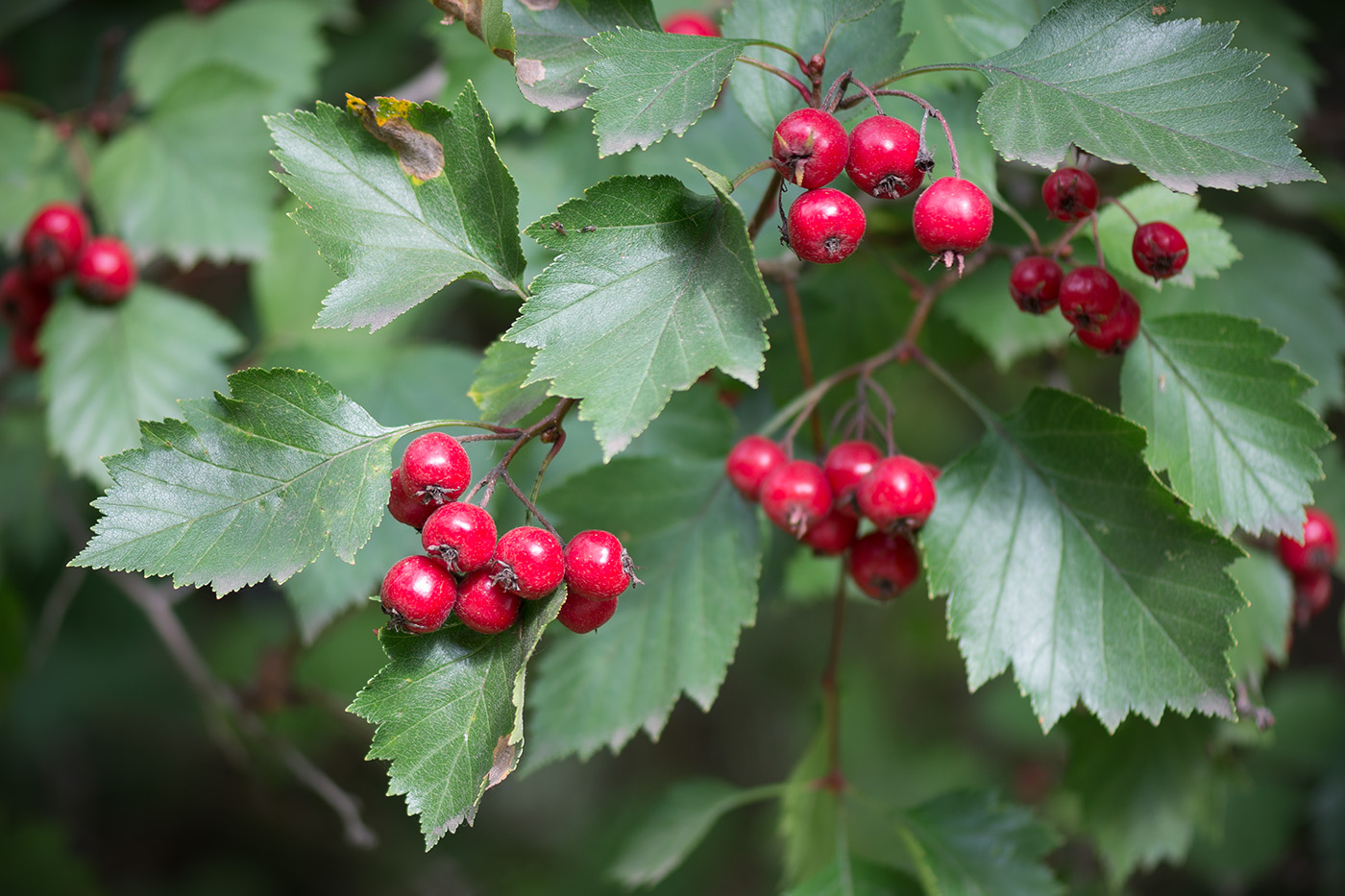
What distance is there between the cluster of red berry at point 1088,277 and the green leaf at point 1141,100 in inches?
6.9

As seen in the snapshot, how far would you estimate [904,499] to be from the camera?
1124 millimetres

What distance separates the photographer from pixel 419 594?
88cm

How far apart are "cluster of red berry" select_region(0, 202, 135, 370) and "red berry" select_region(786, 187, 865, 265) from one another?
1.63m

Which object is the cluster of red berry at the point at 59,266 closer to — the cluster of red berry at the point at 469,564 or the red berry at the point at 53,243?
the red berry at the point at 53,243

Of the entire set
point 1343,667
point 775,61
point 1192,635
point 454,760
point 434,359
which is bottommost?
point 1343,667

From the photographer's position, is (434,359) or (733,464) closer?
(733,464)

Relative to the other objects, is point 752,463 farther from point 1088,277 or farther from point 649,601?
point 1088,277

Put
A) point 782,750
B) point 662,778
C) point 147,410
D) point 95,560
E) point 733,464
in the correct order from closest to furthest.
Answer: point 95,560 < point 733,464 < point 147,410 < point 662,778 < point 782,750

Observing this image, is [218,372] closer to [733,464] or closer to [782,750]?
[733,464]

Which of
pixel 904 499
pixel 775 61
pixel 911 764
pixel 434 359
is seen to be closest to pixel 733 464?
pixel 904 499

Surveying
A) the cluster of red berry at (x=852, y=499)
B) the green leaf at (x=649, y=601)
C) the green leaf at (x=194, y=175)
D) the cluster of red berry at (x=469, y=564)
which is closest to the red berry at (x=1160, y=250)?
the cluster of red berry at (x=852, y=499)

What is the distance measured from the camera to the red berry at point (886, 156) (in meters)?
0.90

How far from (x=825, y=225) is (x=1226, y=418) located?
2.19ft

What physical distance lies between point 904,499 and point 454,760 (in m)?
0.60
